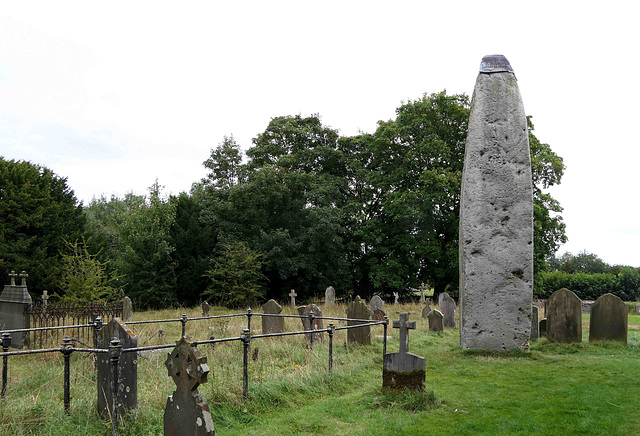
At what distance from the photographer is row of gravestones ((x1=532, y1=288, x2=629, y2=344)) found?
11945 millimetres

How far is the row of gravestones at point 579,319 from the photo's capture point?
11945 millimetres

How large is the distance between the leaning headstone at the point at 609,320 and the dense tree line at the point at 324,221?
1168 cm

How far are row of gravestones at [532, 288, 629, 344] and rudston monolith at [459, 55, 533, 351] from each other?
1.94 meters

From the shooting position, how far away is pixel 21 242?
24219 mm

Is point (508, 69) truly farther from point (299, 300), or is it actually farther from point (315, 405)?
point (299, 300)

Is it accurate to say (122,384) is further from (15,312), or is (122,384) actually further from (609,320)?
(609,320)

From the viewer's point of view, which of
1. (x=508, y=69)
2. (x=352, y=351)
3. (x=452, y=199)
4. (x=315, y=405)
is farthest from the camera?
(x=452, y=199)

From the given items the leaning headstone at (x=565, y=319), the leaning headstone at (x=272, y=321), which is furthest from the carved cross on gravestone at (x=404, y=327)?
the leaning headstone at (x=565, y=319)

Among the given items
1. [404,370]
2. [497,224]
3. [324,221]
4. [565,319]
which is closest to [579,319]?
[565,319]

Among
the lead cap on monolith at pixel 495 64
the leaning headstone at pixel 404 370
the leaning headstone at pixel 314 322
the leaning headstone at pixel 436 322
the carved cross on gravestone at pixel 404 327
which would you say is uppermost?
the lead cap on monolith at pixel 495 64

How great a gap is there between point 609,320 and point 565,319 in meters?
1.15

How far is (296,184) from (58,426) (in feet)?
78.2

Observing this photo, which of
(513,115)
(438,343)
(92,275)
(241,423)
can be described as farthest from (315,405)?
(92,275)

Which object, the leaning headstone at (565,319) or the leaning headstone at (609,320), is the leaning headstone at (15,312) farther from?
the leaning headstone at (609,320)
